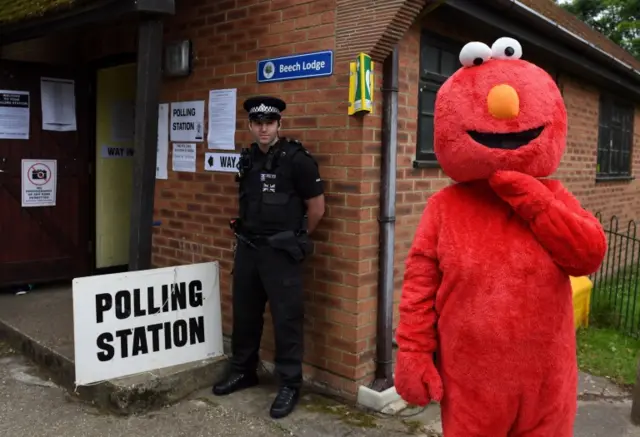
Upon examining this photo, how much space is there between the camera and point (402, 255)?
434 centimetres

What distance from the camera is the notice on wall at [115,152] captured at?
21.4ft

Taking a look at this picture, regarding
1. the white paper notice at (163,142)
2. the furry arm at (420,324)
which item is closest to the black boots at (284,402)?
the furry arm at (420,324)

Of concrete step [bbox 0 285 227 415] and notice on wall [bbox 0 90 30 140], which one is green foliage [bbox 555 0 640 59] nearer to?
notice on wall [bbox 0 90 30 140]

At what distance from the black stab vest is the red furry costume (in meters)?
1.61

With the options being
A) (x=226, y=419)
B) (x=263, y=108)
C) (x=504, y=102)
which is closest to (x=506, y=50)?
(x=504, y=102)

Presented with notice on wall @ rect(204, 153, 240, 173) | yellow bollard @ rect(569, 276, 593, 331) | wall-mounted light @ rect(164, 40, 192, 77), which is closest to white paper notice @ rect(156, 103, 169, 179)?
wall-mounted light @ rect(164, 40, 192, 77)

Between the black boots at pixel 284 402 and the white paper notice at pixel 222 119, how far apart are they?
1.87 m

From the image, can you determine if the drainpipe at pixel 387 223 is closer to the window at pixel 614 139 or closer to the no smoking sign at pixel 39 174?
the no smoking sign at pixel 39 174

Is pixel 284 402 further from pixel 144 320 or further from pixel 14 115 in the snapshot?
pixel 14 115

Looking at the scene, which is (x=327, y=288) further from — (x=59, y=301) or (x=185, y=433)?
(x=59, y=301)

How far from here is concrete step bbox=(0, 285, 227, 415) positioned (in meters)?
3.78

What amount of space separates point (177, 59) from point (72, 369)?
2556mm

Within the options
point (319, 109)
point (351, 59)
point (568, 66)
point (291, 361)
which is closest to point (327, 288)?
point (291, 361)

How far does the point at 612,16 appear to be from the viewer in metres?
22.0
